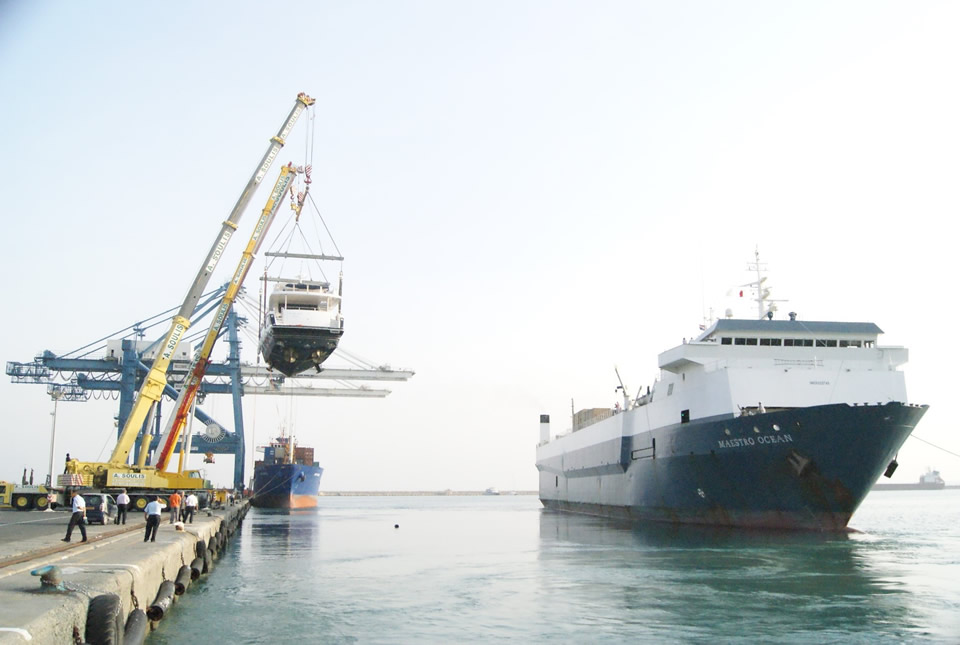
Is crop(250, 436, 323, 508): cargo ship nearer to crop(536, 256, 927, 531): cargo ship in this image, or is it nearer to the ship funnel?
the ship funnel

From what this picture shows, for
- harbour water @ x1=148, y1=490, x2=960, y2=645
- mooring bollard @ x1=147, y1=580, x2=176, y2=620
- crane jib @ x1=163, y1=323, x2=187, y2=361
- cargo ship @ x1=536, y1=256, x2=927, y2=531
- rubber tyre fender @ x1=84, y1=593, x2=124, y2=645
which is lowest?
harbour water @ x1=148, y1=490, x2=960, y2=645

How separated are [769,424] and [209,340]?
1080 inches

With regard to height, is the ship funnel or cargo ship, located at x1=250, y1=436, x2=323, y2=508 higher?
the ship funnel

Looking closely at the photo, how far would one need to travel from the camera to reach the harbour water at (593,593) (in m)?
13.1

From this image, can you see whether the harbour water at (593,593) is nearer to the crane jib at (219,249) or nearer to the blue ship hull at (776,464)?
the blue ship hull at (776,464)

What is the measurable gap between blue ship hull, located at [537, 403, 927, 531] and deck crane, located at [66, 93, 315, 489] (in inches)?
864

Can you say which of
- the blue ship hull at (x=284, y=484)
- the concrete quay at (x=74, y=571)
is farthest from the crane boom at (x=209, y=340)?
the blue ship hull at (x=284, y=484)

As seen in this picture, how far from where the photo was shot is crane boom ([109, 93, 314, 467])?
3431cm

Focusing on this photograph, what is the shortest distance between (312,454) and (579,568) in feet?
226

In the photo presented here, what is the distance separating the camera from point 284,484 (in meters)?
72.4

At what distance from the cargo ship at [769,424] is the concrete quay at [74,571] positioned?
63.2 ft

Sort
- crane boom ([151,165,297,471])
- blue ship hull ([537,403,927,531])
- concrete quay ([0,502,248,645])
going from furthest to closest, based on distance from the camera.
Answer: crane boom ([151,165,297,471]), blue ship hull ([537,403,927,531]), concrete quay ([0,502,248,645])

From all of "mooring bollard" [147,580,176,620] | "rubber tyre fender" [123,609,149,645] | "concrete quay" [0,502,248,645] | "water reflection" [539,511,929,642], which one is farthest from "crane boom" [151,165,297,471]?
"rubber tyre fender" [123,609,149,645]

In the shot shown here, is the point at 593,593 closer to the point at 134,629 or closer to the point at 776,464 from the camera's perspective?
the point at 134,629
